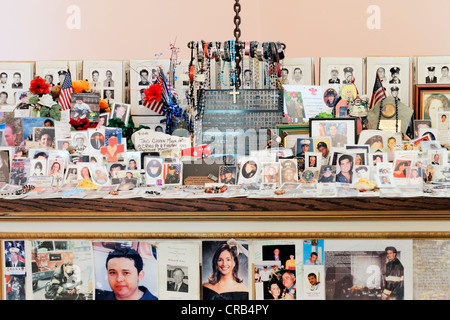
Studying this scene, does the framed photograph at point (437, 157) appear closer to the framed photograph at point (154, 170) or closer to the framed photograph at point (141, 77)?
the framed photograph at point (154, 170)

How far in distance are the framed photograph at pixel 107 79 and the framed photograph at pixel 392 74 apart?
156 cm

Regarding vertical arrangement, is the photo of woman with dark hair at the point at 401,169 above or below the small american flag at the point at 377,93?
below

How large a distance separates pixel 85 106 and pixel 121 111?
26cm

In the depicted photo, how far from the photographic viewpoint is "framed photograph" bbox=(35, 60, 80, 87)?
3436 mm

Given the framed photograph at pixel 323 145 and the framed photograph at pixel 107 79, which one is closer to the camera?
the framed photograph at pixel 323 145

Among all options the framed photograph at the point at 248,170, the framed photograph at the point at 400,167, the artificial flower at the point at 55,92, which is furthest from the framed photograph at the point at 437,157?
the artificial flower at the point at 55,92

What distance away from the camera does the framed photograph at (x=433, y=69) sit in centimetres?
330

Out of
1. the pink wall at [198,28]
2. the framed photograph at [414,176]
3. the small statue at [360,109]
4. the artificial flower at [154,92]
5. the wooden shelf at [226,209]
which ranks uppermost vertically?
the pink wall at [198,28]

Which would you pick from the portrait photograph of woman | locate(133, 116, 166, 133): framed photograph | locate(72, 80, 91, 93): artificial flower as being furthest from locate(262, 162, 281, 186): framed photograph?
locate(72, 80, 91, 93): artificial flower

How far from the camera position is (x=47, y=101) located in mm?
3158

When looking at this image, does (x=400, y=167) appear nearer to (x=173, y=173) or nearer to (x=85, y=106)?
(x=173, y=173)

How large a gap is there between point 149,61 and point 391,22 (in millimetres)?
1761

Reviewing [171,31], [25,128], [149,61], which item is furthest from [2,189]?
[171,31]

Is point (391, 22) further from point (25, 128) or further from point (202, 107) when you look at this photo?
point (25, 128)
